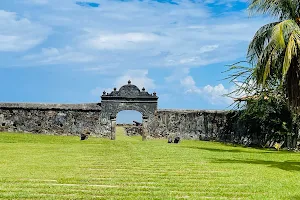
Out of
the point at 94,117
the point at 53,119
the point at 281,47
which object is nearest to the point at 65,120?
the point at 53,119

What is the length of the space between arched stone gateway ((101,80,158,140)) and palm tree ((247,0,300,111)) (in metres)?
13.9

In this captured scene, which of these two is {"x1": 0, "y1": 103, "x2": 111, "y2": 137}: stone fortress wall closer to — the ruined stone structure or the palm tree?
the ruined stone structure

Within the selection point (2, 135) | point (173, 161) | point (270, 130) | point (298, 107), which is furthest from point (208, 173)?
point (2, 135)

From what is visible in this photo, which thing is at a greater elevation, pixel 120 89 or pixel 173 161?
pixel 120 89

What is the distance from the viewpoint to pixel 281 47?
563 inches

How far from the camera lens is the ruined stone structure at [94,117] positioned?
2941 centimetres

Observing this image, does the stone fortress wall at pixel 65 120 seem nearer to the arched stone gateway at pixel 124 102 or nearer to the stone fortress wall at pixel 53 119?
the stone fortress wall at pixel 53 119

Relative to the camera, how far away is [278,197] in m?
8.28

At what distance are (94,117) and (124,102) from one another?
2.09 m

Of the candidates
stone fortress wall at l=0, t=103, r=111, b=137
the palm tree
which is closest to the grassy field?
the palm tree

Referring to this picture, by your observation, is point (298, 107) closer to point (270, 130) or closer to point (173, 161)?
point (173, 161)

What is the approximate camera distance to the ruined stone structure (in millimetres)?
29406

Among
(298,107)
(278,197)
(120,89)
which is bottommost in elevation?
(278,197)

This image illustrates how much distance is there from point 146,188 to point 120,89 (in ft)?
69.7
